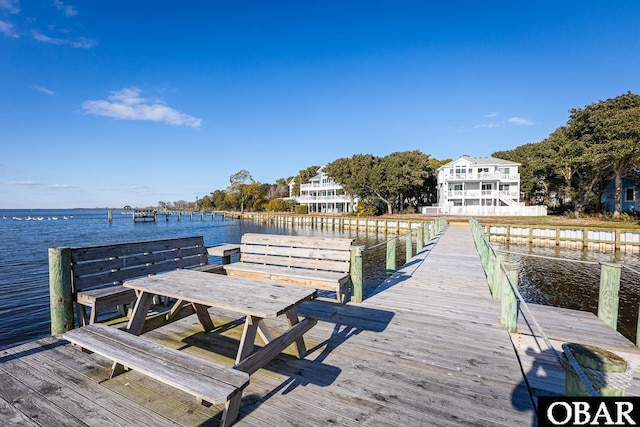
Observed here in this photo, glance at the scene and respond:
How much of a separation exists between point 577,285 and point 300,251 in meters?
13.5

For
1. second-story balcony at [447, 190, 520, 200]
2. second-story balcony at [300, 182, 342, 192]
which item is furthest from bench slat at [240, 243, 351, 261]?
second-story balcony at [300, 182, 342, 192]

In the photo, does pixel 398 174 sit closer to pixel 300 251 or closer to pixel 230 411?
pixel 300 251

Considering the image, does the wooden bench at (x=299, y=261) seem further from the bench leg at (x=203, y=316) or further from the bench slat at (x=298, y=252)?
the bench leg at (x=203, y=316)

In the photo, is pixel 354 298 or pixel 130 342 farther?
pixel 354 298

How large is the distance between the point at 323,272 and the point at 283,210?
214ft

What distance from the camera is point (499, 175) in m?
42.1

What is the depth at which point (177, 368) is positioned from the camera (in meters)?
2.37

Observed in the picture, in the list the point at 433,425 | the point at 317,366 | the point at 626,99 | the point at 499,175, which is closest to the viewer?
the point at 433,425

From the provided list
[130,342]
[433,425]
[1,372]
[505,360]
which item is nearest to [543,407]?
[433,425]

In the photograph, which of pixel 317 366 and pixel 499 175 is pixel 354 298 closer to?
pixel 317 366

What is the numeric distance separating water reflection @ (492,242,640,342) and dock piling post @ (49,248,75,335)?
26.7 feet

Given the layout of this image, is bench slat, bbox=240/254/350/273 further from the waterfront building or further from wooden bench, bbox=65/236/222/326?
the waterfront building

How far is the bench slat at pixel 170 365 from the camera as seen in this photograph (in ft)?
6.90

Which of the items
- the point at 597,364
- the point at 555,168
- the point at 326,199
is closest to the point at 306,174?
the point at 326,199
